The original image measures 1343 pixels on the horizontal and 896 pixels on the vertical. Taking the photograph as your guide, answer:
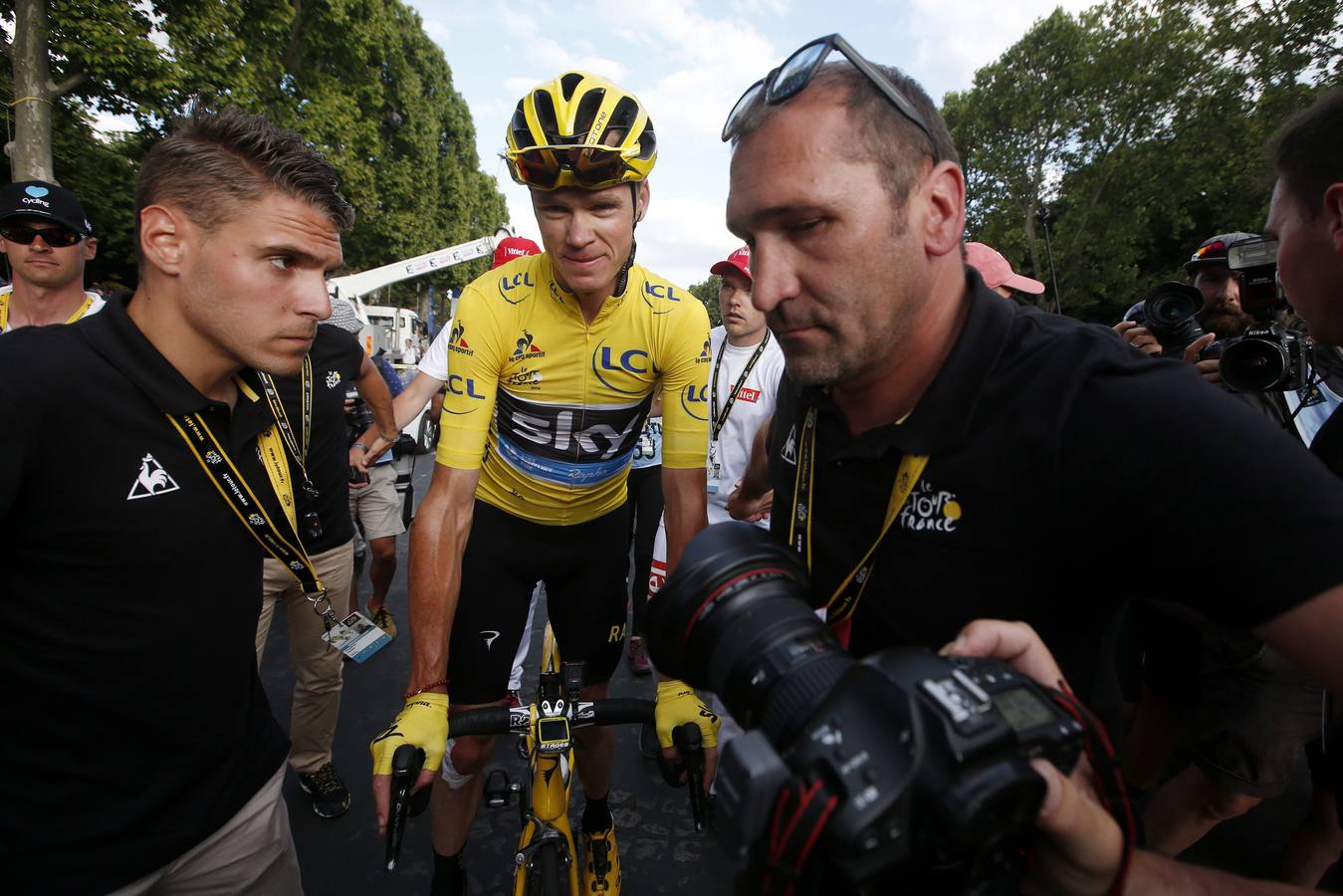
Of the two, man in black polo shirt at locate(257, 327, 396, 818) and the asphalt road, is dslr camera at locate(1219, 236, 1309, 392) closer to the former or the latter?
the asphalt road

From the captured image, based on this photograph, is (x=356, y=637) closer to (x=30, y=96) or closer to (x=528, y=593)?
(x=528, y=593)

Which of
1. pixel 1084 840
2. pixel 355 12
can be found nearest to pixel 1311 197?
pixel 1084 840

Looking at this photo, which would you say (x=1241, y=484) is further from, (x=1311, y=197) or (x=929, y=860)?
(x=1311, y=197)

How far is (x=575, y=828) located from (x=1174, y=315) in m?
3.86

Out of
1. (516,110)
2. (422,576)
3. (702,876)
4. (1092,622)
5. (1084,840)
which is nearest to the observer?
(1084,840)

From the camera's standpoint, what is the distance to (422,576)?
2236mm

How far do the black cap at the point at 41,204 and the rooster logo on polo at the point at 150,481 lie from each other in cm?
300

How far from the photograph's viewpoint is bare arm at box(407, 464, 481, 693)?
2129mm

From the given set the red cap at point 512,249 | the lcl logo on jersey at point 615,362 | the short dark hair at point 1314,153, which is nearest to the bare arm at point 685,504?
the lcl logo on jersey at point 615,362

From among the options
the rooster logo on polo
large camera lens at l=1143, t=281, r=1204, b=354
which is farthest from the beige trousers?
large camera lens at l=1143, t=281, r=1204, b=354

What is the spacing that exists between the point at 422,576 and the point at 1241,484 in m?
2.17

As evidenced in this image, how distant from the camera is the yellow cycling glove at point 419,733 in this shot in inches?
70.1

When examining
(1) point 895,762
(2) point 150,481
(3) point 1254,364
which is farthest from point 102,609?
(3) point 1254,364

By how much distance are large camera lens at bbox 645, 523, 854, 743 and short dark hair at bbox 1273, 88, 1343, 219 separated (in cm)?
146
